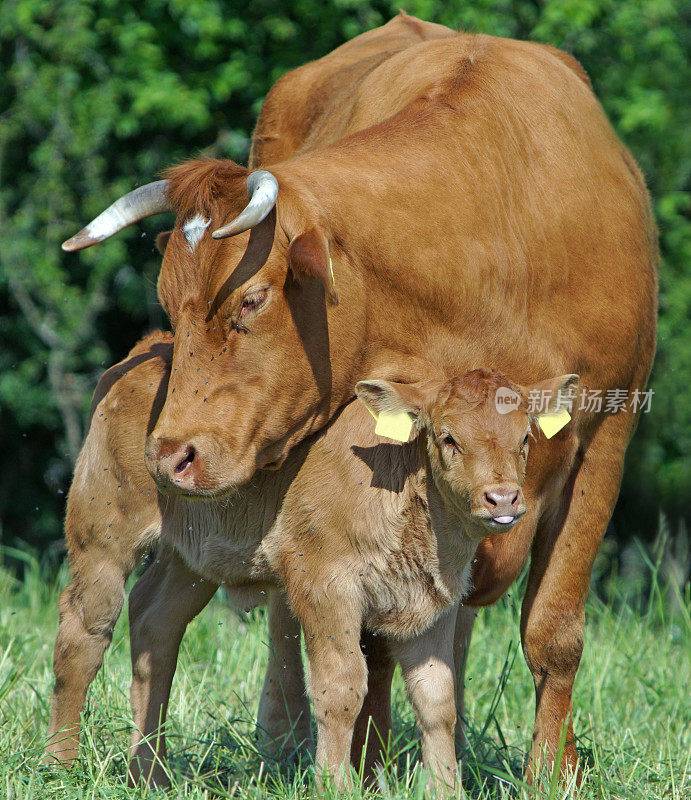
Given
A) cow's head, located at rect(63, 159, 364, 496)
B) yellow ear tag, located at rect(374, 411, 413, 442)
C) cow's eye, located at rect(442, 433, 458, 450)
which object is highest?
cow's head, located at rect(63, 159, 364, 496)

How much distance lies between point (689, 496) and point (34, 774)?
9060 mm

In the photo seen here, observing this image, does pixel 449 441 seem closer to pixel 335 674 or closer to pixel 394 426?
pixel 394 426

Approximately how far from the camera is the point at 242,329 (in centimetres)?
373

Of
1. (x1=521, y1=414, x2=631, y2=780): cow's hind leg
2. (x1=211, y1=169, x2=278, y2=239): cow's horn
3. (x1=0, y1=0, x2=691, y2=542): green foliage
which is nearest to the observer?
(x1=211, y1=169, x2=278, y2=239): cow's horn

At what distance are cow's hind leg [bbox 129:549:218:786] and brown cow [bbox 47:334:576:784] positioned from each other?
1 cm

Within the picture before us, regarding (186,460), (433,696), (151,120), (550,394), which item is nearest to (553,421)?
(550,394)

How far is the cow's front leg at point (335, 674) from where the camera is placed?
12.9 ft

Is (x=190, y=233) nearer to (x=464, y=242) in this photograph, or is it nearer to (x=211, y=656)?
(x=464, y=242)

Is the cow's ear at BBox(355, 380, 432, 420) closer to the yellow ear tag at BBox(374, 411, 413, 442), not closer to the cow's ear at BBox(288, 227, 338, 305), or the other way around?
the yellow ear tag at BBox(374, 411, 413, 442)

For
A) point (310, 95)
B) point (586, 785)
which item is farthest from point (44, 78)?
point (586, 785)

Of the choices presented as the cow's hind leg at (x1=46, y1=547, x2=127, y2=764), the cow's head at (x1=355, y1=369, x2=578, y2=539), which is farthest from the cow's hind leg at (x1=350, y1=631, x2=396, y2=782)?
the cow's hind leg at (x1=46, y1=547, x2=127, y2=764)

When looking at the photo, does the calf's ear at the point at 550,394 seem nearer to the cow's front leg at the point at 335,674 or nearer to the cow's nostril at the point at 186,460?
the cow's front leg at the point at 335,674

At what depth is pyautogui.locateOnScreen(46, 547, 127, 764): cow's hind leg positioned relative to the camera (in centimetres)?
448

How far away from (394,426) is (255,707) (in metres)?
2.48
